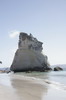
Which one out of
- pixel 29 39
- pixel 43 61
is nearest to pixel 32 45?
pixel 29 39

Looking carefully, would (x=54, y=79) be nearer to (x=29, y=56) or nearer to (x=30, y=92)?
(x=30, y=92)

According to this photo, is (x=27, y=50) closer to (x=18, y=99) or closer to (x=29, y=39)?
(x=29, y=39)

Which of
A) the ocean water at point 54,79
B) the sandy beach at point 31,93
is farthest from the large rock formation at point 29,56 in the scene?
the sandy beach at point 31,93

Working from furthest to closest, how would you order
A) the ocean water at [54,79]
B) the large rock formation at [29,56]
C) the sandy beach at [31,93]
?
the large rock formation at [29,56] < the ocean water at [54,79] < the sandy beach at [31,93]

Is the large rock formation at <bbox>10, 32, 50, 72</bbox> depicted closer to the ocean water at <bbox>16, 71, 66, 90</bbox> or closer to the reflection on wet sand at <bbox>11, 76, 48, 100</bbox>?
the ocean water at <bbox>16, 71, 66, 90</bbox>

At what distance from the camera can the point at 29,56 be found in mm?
79125

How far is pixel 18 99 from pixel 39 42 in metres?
70.7

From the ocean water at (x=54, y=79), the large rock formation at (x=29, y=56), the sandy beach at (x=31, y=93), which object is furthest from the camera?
the large rock formation at (x=29, y=56)

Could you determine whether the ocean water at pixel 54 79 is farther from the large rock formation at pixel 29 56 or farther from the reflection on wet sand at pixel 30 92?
the large rock formation at pixel 29 56

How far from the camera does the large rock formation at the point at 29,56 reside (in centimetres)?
7750

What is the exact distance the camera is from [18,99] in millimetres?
12055

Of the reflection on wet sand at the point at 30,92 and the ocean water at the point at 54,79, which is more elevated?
the reflection on wet sand at the point at 30,92

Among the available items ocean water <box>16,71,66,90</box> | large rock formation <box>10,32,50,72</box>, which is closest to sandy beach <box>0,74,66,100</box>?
ocean water <box>16,71,66,90</box>

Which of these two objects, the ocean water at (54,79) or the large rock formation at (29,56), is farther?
the large rock formation at (29,56)
